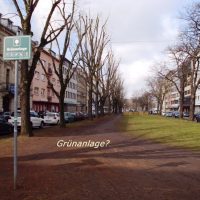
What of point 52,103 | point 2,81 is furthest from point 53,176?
point 52,103

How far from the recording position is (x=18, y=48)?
27.2 feet

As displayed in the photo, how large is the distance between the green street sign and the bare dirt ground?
101 inches

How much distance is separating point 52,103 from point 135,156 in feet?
A: 252

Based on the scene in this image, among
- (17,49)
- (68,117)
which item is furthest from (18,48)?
(68,117)

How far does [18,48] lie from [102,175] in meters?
3.66

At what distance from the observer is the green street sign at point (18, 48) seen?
8273mm

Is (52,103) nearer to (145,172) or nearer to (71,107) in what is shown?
(71,107)

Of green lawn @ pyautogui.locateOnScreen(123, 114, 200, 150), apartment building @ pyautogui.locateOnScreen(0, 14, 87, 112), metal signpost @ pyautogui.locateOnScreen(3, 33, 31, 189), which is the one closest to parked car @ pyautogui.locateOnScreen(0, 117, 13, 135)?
apartment building @ pyautogui.locateOnScreen(0, 14, 87, 112)

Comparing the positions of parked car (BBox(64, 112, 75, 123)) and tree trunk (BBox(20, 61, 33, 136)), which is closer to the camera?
tree trunk (BBox(20, 61, 33, 136))

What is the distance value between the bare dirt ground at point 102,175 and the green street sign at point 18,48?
256 cm

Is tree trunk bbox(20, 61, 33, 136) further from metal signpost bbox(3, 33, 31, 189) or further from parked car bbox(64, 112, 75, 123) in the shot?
parked car bbox(64, 112, 75, 123)

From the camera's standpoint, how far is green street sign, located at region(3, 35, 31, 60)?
326 inches

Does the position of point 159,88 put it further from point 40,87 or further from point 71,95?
point 40,87

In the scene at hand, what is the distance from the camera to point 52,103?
3548 inches
